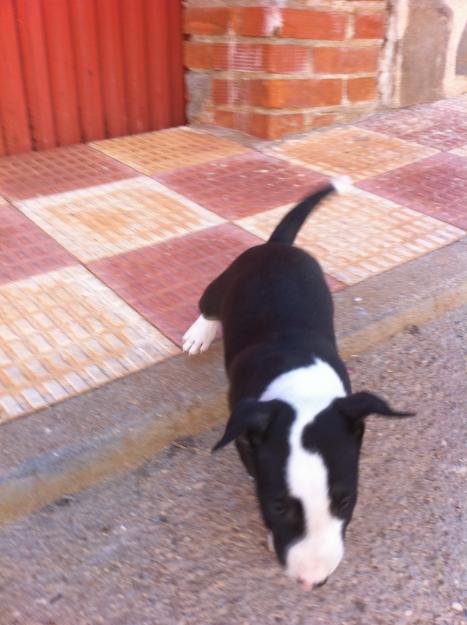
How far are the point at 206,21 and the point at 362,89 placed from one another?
4.35 feet

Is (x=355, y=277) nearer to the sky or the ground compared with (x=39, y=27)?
nearer to the ground

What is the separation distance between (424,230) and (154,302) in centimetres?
166

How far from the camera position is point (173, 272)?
135 inches

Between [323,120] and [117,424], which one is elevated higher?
[323,120]

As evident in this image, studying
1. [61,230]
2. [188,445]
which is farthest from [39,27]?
[188,445]

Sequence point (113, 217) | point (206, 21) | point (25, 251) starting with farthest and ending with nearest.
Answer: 1. point (206, 21)
2. point (113, 217)
3. point (25, 251)

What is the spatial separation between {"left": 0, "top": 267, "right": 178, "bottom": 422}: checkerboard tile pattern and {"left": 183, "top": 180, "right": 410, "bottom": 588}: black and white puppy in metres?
0.47

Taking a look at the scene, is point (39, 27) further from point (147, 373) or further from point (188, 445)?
point (188, 445)

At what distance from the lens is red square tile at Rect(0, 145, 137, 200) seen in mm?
4281

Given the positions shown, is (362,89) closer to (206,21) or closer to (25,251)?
(206,21)

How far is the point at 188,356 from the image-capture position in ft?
9.39

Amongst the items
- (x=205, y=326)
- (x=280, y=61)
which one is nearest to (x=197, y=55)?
(x=280, y=61)

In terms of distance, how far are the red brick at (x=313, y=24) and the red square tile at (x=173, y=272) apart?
5.63 feet

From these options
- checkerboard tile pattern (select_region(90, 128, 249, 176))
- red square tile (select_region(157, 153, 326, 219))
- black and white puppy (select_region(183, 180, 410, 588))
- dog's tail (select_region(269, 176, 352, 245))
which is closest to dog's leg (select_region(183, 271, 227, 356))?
black and white puppy (select_region(183, 180, 410, 588))
